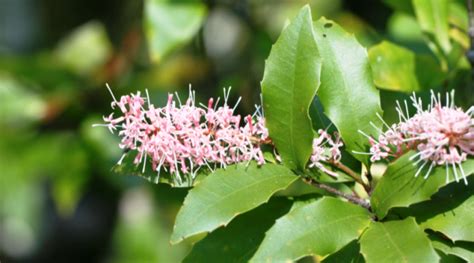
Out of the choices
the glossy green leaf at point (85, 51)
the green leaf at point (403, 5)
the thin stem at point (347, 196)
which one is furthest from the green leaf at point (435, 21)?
the glossy green leaf at point (85, 51)

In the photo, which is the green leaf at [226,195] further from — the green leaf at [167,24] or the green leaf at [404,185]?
the green leaf at [167,24]

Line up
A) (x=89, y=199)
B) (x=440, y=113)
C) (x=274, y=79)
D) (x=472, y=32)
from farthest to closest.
Result: (x=89, y=199), (x=472, y=32), (x=274, y=79), (x=440, y=113)

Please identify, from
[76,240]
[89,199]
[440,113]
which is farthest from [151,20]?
[76,240]

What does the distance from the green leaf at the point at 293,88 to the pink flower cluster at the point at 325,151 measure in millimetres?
34

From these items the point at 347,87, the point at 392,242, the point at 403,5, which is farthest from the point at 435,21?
the point at 392,242

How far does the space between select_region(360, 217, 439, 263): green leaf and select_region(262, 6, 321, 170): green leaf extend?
0.15 metres

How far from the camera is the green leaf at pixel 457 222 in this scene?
3.44ft

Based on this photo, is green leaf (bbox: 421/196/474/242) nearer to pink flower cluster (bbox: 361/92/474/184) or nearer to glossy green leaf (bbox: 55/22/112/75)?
pink flower cluster (bbox: 361/92/474/184)

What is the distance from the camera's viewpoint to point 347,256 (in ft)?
3.63

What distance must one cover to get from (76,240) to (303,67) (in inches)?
98.0

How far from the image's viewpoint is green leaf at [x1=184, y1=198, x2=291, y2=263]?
112 cm

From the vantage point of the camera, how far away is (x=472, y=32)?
56.9 inches

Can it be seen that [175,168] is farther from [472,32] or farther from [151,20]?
[151,20]

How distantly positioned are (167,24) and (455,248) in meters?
1.03
